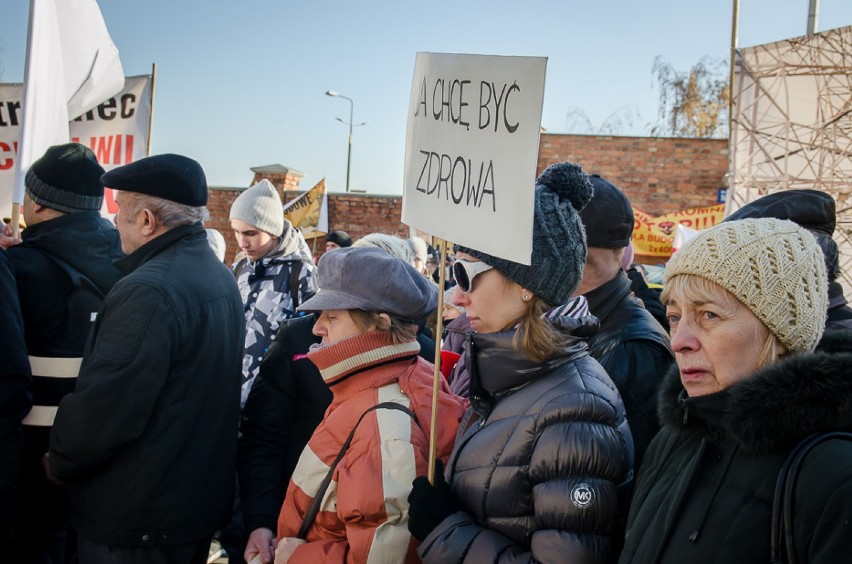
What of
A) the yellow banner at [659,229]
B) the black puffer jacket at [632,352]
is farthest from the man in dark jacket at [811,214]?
the yellow banner at [659,229]

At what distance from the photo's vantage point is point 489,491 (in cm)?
168

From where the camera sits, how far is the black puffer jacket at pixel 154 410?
2354 millimetres

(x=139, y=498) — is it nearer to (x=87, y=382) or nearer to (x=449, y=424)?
(x=87, y=382)

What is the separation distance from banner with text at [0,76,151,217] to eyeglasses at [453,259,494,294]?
3644mm

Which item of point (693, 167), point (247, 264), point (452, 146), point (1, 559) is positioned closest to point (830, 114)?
point (693, 167)

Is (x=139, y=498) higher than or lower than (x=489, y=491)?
lower

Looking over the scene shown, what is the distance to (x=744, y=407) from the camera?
129 cm

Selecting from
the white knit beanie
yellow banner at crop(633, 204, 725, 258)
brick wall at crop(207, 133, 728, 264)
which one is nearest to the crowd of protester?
the white knit beanie

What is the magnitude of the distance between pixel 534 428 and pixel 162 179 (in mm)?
1678

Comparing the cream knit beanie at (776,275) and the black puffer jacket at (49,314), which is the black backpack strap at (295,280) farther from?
the cream knit beanie at (776,275)

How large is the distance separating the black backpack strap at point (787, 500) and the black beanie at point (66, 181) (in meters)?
2.78

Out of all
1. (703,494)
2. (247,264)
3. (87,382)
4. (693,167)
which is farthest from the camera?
(693,167)

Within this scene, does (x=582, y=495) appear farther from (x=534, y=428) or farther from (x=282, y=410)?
(x=282, y=410)

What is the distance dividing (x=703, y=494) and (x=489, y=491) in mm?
491
